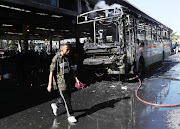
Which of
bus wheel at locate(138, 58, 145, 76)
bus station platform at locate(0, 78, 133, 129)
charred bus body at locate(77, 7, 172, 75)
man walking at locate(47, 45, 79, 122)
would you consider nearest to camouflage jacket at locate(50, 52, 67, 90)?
man walking at locate(47, 45, 79, 122)

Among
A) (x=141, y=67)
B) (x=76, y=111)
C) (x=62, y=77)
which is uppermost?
(x=62, y=77)

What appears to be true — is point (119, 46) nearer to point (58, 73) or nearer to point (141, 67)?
point (141, 67)

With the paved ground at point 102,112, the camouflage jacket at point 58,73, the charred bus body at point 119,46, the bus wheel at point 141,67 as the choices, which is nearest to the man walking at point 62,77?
the camouflage jacket at point 58,73

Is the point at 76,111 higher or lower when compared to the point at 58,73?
lower

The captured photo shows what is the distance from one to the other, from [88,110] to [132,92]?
253 centimetres

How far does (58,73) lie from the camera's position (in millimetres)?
4199

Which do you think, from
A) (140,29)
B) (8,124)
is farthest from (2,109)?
(140,29)

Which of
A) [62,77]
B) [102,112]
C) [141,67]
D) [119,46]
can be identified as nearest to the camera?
[62,77]

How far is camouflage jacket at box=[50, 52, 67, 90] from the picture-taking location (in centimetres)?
411

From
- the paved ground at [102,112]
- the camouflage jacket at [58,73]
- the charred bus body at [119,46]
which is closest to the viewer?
the paved ground at [102,112]

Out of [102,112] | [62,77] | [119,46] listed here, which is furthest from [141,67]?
[62,77]

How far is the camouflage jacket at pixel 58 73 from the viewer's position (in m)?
4.11

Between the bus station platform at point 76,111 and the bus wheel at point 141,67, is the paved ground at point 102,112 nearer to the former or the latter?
the bus station platform at point 76,111

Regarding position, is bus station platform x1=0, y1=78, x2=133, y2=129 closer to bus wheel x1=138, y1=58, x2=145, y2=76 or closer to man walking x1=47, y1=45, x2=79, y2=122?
man walking x1=47, y1=45, x2=79, y2=122
